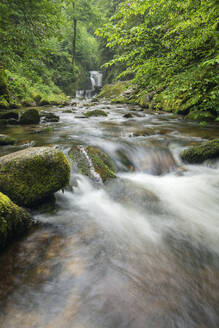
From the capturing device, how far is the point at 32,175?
2381 millimetres

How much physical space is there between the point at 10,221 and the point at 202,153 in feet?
13.9

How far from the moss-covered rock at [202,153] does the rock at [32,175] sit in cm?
325

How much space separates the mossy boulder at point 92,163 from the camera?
352 cm

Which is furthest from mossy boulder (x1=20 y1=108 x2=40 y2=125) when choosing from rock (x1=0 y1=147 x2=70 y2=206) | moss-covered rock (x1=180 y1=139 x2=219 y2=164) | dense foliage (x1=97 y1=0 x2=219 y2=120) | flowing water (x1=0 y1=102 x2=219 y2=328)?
moss-covered rock (x1=180 y1=139 x2=219 y2=164)

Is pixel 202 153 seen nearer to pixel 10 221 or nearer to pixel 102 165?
pixel 102 165

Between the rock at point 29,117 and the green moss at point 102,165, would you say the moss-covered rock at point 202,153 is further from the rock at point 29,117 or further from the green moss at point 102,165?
the rock at point 29,117

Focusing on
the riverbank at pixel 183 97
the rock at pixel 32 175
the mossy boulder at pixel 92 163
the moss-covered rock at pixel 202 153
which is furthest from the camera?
the moss-covered rock at pixel 202 153

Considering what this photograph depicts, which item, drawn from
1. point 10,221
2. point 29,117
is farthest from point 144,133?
point 10,221

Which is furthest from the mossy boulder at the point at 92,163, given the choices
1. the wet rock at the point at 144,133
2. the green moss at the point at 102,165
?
the wet rock at the point at 144,133

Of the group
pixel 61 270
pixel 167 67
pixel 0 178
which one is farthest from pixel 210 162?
pixel 0 178

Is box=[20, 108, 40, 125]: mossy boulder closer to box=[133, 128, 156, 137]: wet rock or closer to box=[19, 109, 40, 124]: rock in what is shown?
box=[19, 109, 40, 124]: rock

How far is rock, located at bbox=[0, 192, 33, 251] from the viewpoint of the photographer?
167 cm

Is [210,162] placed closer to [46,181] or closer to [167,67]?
[167,67]

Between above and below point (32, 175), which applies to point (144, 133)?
below
